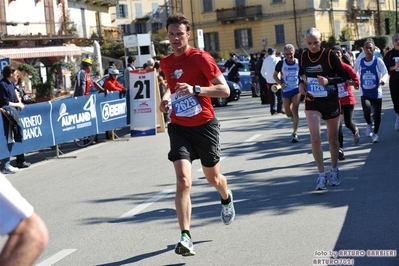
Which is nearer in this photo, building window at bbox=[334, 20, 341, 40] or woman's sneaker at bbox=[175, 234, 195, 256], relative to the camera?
woman's sneaker at bbox=[175, 234, 195, 256]

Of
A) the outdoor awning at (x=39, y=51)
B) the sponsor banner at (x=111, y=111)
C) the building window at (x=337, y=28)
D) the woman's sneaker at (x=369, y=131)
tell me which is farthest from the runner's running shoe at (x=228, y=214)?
the building window at (x=337, y=28)

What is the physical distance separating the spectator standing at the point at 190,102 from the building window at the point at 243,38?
2796 inches

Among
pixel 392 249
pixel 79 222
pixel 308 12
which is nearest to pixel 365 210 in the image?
pixel 392 249

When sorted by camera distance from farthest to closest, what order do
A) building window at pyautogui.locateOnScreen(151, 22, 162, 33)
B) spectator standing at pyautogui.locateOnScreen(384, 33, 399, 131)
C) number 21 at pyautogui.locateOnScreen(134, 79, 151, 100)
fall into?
1. building window at pyautogui.locateOnScreen(151, 22, 162, 33)
2. number 21 at pyautogui.locateOnScreen(134, 79, 151, 100)
3. spectator standing at pyautogui.locateOnScreen(384, 33, 399, 131)

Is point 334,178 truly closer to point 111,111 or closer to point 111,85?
point 111,111

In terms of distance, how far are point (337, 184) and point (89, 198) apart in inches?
128

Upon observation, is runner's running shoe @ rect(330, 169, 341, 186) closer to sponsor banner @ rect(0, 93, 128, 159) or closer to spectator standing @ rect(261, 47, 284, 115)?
sponsor banner @ rect(0, 93, 128, 159)

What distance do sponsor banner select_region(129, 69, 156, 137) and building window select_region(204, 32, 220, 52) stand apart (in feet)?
197

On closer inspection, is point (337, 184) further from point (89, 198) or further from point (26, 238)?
point (26, 238)

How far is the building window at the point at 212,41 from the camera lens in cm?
7888

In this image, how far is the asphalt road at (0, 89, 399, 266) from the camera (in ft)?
22.0

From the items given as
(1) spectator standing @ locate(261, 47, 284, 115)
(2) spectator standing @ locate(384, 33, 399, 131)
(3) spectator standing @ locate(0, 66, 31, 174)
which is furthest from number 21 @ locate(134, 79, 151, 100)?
(2) spectator standing @ locate(384, 33, 399, 131)

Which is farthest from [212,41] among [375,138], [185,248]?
[185,248]

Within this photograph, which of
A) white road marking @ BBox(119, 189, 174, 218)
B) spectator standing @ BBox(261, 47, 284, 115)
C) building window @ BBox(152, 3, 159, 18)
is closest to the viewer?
white road marking @ BBox(119, 189, 174, 218)
